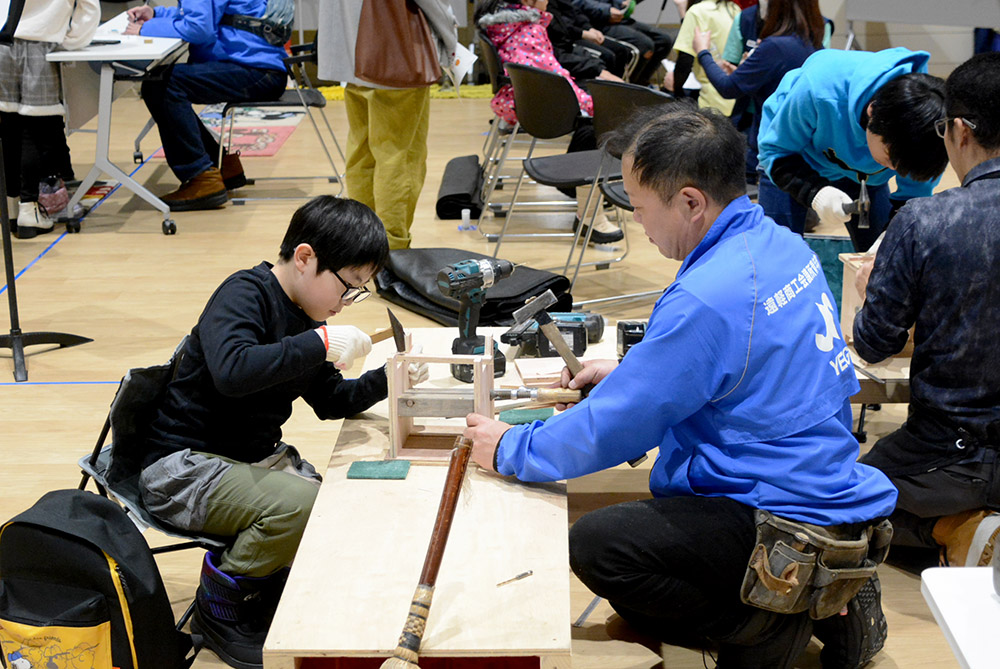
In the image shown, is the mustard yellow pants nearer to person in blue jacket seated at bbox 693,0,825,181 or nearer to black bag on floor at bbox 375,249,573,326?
black bag on floor at bbox 375,249,573,326

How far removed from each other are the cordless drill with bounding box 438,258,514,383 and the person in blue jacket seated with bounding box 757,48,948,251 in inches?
42.8

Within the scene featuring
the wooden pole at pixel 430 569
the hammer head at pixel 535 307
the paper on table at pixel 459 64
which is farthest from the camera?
the paper on table at pixel 459 64

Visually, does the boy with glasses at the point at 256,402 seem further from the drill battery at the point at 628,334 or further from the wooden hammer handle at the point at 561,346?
the drill battery at the point at 628,334

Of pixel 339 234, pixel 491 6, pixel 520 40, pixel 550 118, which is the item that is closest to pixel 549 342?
pixel 339 234

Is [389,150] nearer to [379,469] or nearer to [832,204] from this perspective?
[832,204]

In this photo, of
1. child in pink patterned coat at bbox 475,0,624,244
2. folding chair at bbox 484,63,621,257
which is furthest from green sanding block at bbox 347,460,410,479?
child in pink patterned coat at bbox 475,0,624,244

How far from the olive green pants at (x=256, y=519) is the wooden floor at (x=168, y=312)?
0.30 m

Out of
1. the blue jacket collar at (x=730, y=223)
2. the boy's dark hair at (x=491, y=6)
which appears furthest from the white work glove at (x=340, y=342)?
the boy's dark hair at (x=491, y=6)

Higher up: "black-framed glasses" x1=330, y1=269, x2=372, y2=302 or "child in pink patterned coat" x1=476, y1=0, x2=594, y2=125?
"black-framed glasses" x1=330, y1=269, x2=372, y2=302

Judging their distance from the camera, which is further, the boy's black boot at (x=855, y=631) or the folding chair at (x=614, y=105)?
the folding chair at (x=614, y=105)

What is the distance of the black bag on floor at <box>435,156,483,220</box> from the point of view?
5516 mm

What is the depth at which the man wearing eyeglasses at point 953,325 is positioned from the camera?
2.28 m

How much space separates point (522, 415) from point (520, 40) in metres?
3.61

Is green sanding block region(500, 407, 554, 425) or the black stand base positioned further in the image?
the black stand base
